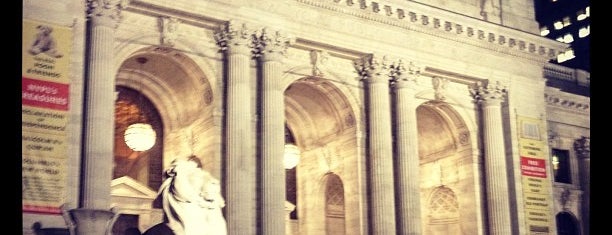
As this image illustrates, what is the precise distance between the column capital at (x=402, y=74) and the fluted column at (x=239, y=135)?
6657 mm

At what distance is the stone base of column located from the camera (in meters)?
19.9

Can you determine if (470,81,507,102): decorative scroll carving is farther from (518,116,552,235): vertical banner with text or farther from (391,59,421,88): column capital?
(391,59,421,88): column capital

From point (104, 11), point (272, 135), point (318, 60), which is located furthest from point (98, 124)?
point (318, 60)

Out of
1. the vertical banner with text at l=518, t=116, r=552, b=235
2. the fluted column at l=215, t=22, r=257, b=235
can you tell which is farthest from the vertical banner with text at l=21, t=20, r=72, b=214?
the vertical banner with text at l=518, t=116, r=552, b=235

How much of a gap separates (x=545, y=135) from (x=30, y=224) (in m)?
23.3

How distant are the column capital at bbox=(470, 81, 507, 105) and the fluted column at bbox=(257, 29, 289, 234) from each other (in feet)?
33.9

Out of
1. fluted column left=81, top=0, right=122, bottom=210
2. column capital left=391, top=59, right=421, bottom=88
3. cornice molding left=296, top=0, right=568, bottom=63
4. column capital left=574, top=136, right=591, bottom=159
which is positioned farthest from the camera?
column capital left=574, top=136, right=591, bottom=159

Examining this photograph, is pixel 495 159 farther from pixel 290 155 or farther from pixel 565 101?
pixel 565 101

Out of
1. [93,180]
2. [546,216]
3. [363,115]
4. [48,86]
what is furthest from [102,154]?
[546,216]

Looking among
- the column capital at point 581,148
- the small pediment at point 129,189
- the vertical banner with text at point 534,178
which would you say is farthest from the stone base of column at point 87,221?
the column capital at point 581,148

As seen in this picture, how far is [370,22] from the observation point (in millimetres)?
28281

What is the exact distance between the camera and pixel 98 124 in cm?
2120

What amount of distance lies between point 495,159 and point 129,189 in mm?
15685

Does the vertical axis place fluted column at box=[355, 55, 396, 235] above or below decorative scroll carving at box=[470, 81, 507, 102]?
below
